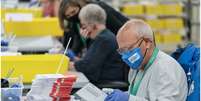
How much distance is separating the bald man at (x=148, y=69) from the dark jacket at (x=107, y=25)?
1900 millimetres

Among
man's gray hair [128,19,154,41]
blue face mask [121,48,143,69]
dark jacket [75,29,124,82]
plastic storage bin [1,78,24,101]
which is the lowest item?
dark jacket [75,29,124,82]

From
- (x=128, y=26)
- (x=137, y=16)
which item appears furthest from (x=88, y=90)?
(x=137, y=16)

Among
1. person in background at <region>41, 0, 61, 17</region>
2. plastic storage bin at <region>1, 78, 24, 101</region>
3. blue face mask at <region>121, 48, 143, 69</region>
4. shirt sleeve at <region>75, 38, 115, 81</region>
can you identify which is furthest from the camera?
person in background at <region>41, 0, 61, 17</region>

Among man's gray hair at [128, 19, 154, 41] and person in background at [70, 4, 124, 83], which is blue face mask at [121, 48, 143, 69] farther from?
person in background at [70, 4, 124, 83]

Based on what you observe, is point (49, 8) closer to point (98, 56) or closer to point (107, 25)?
point (107, 25)

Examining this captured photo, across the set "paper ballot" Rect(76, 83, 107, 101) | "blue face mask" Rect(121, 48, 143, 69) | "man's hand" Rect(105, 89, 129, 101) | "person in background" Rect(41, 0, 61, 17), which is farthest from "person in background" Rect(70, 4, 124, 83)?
"person in background" Rect(41, 0, 61, 17)

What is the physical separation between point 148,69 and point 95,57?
4.88ft

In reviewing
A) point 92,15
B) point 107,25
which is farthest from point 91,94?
point 107,25

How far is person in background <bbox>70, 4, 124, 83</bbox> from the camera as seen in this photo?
4496 millimetres

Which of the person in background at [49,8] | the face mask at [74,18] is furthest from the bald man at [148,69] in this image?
the person in background at [49,8]

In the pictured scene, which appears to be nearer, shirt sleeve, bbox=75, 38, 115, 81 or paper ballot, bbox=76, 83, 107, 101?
paper ballot, bbox=76, 83, 107, 101

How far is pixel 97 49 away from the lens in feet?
14.7

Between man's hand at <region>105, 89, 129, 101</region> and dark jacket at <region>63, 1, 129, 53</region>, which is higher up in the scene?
man's hand at <region>105, 89, 129, 101</region>

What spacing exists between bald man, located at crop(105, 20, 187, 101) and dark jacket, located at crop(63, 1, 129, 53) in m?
1.90
